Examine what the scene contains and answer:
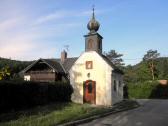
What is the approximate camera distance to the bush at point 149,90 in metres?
52.7

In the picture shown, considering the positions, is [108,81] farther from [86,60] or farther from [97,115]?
[97,115]

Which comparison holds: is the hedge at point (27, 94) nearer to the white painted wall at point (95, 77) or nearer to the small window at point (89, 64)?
the white painted wall at point (95, 77)

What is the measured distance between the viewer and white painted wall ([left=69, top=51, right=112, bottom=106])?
30.6 meters

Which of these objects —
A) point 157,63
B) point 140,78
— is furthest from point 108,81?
point 157,63

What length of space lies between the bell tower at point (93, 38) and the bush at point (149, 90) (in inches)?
848

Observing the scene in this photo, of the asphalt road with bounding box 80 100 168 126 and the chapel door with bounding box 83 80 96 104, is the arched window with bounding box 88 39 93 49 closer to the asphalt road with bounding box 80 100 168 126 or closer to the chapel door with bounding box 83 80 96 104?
the chapel door with bounding box 83 80 96 104

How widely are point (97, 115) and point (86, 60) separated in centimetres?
1281

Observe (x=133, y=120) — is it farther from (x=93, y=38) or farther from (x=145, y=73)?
(x=145, y=73)

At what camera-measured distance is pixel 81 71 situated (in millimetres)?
32562

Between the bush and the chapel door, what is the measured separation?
75.4ft

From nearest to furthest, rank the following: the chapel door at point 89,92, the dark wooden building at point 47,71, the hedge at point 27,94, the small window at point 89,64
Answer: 1. the hedge at point 27,94
2. the chapel door at point 89,92
3. the small window at point 89,64
4. the dark wooden building at point 47,71

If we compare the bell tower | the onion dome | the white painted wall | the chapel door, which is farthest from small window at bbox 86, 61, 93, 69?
the onion dome

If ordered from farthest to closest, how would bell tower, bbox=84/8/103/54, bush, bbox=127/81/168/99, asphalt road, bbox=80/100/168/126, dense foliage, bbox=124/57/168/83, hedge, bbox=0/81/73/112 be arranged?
dense foliage, bbox=124/57/168/83
bush, bbox=127/81/168/99
bell tower, bbox=84/8/103/54
hedge, bbox=0/81/73/112
asphalt road, bbox=80/100/168/126

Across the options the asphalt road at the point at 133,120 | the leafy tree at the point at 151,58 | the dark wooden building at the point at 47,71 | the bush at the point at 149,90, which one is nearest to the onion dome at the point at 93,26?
the dark wooden building at the point at 47,71
